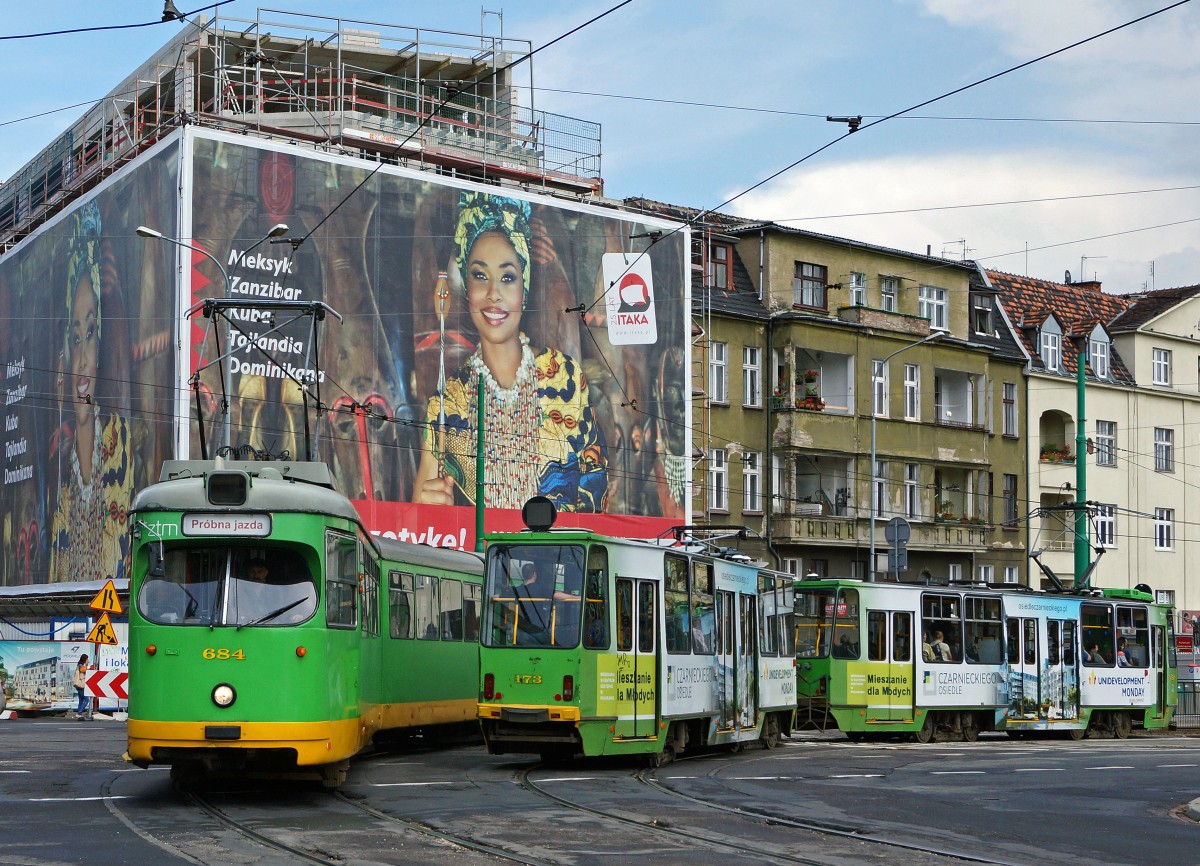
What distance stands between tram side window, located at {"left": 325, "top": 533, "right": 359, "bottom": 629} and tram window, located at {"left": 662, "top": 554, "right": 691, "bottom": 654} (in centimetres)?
581

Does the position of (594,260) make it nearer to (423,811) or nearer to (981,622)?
(981,622)

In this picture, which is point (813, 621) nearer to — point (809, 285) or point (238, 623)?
point (238, 623)

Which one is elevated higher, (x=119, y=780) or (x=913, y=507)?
(x=913, y=507)

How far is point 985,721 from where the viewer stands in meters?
30.7

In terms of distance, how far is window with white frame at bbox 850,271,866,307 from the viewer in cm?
5316

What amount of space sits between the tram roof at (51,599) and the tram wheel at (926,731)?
1702 cm

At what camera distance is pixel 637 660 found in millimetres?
20234

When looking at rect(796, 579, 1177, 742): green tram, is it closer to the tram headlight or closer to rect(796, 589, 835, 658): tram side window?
rect(796, 589, 835, 658): tram side window

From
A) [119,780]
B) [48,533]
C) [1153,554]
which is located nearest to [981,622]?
[119,780]

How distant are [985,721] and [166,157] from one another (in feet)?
71.2

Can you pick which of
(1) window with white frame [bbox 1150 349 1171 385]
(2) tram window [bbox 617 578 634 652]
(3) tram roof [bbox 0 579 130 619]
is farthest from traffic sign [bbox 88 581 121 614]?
(1) window with white frame [bbox 1150 349 1171 385]

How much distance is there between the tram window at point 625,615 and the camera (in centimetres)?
1995

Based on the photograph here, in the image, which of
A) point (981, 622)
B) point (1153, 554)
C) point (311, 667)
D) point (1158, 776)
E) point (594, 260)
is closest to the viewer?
point (311, 667)

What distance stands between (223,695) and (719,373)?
118 feet
